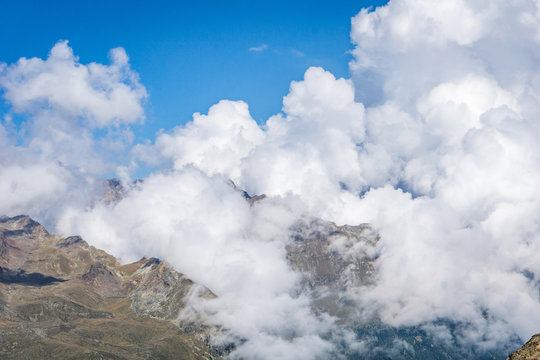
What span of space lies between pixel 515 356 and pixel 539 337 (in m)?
6.44

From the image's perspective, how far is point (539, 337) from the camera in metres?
70.9

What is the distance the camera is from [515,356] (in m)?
68.2
